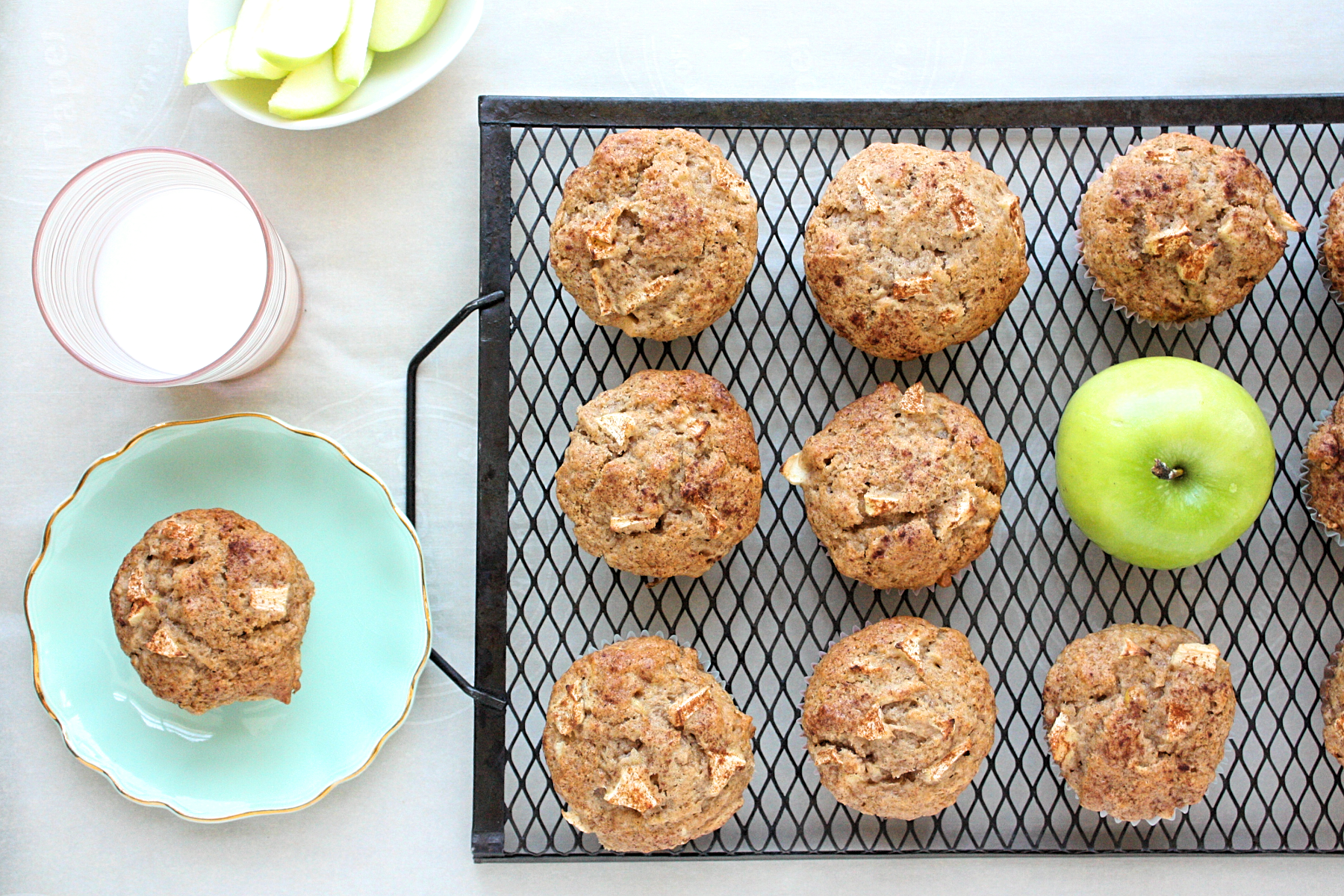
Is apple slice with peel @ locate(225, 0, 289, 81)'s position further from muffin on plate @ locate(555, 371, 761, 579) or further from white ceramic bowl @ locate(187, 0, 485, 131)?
muffin on plate @ locate(555, 371, 761, 579)

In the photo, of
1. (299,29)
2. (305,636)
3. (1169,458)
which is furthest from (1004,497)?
(299,29)

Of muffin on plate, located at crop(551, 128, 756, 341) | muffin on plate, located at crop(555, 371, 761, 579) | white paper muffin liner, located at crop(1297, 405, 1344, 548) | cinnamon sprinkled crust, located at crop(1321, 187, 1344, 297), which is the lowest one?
muffin on plate, located at crop(555, 371, 761, 579)

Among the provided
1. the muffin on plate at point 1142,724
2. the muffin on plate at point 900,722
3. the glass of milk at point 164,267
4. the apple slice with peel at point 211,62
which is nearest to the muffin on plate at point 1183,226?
the muffin on plate at point 1142,724

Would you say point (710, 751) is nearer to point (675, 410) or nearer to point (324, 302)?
point (675, 410)

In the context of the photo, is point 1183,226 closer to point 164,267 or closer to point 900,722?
point 900,722

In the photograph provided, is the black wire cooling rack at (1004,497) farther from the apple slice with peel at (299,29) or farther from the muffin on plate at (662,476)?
the apple slice with peel at (299,29)

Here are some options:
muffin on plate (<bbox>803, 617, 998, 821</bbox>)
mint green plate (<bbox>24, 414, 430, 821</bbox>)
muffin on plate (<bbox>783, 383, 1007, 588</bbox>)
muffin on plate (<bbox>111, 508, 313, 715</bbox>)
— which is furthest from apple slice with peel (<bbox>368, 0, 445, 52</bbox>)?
muffin on plate (<bbox>803, 617, 998, 821</bbox>)
